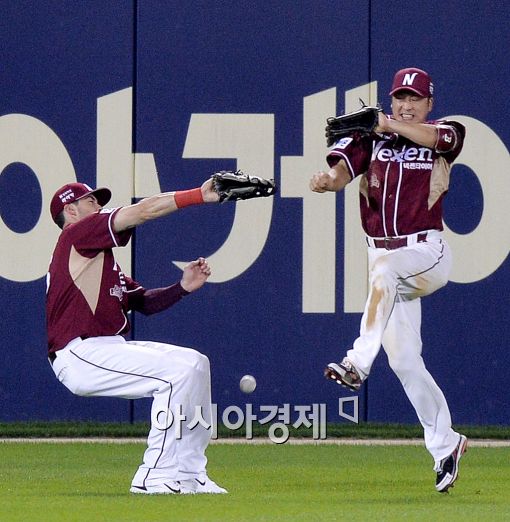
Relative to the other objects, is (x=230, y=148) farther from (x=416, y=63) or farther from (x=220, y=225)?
(x=416, y=63)

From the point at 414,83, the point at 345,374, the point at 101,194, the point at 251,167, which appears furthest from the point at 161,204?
the point at 251,167

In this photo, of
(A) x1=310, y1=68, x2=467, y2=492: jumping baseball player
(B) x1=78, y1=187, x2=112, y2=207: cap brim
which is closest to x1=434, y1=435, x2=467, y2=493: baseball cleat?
(A) x1=310, y1=68, x2=467, y2=492: jumping baseball player

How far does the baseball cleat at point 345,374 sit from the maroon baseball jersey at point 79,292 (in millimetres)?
1379

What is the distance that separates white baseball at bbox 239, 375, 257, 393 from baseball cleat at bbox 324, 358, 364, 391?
4.03 meters

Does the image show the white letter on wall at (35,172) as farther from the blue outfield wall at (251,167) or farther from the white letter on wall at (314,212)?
the white letter on wall at (314,212)

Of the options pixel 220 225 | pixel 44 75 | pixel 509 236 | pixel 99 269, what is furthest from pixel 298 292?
pixel 99 269

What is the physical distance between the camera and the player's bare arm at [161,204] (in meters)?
7.54

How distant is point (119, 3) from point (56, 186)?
4.74 feet

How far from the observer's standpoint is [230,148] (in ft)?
37.5

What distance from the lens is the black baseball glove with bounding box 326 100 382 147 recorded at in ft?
25.0

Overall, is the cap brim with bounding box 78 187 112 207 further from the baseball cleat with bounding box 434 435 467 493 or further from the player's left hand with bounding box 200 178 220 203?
the baseball cleat with bounding box 434 435 467 493

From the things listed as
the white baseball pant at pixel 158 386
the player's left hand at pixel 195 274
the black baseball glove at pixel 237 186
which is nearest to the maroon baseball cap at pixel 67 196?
the player's left hand at pixel 195 274

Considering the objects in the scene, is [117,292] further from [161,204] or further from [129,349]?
[161,204]

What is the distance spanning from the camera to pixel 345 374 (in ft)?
23.8
